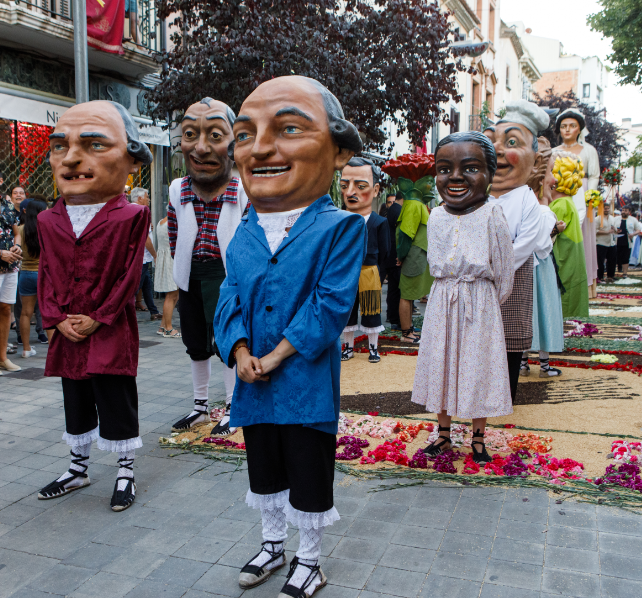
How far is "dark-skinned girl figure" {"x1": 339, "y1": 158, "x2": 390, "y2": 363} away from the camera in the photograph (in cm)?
648

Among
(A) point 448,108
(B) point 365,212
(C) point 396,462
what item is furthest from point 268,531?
(A) point 448,108

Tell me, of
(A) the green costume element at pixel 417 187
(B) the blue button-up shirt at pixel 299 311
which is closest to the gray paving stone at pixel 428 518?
(B) the blue button-up shirt at pixel 299 311

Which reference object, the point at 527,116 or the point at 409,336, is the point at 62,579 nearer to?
the point at 527,116

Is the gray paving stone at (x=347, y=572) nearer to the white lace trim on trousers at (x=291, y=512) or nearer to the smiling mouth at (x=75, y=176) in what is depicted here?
the white lace trim on trousers at (x=291, y=512)

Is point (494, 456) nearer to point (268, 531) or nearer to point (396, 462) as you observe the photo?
point (396, 462)

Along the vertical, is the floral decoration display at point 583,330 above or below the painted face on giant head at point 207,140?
below

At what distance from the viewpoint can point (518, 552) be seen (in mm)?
2900

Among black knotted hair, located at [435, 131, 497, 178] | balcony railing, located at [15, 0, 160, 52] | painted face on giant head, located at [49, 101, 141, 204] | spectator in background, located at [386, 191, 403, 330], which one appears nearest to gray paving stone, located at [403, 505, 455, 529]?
black knotted hair, located at [435, 131, 497, 178]

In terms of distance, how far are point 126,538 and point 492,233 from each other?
101 inches

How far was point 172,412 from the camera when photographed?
5078 mm

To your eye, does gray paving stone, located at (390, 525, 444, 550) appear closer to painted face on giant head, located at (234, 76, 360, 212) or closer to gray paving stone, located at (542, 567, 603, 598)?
gray paving stone, located at (542, 567, 603, 598)

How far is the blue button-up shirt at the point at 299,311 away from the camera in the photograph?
8.34 ft

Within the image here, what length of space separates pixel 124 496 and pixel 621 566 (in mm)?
2436

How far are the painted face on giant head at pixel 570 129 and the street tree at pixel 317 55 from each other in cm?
202
